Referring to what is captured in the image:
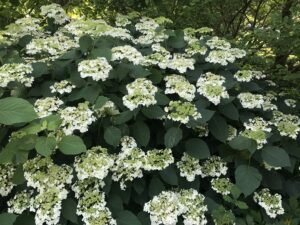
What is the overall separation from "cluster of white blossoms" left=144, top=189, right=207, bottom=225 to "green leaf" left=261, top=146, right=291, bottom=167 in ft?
1.46

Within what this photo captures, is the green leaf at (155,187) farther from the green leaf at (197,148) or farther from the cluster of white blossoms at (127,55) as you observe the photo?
the cluster of white blossoms at (127,55)

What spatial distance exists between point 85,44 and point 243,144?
118 cm

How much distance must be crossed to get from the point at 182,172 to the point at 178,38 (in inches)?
49.3

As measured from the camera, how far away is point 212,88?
2465 mm

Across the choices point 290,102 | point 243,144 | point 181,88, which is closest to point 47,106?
point 181,88

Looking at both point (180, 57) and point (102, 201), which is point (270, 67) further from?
point (102, 201)

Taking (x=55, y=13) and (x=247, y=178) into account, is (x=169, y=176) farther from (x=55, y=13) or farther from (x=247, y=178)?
(x=55, y=13)

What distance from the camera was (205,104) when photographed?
247 cm

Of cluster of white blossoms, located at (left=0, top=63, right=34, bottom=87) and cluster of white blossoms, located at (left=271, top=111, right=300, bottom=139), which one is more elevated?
cluster of white blossoms, located at (left=0, top=63, right=34, bottom=87)

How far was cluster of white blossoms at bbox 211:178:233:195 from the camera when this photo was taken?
92.8 inches

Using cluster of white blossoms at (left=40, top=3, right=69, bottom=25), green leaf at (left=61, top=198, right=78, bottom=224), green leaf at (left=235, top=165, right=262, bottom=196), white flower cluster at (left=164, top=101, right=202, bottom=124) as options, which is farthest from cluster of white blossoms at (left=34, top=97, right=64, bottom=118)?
cluster of white blossoms at (left=40, top=3, right=69, bottom=25)

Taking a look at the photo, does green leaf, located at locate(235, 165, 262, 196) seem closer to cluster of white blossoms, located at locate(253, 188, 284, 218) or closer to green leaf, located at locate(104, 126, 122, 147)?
cluster of white blossoms, located at locate(253, 188, 284, 218)

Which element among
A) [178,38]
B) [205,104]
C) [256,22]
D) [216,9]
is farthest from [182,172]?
[256,22]

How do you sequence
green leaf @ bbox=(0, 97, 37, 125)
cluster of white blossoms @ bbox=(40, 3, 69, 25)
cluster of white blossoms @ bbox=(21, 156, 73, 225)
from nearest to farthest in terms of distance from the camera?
green leaf @ bbox=(0, 97, 37, 125) < cluster of white blossoms @ bbox=(21, 156, 73, 225) < cluster of white blossoms @ bbox=(40, 3, 69, 25)
